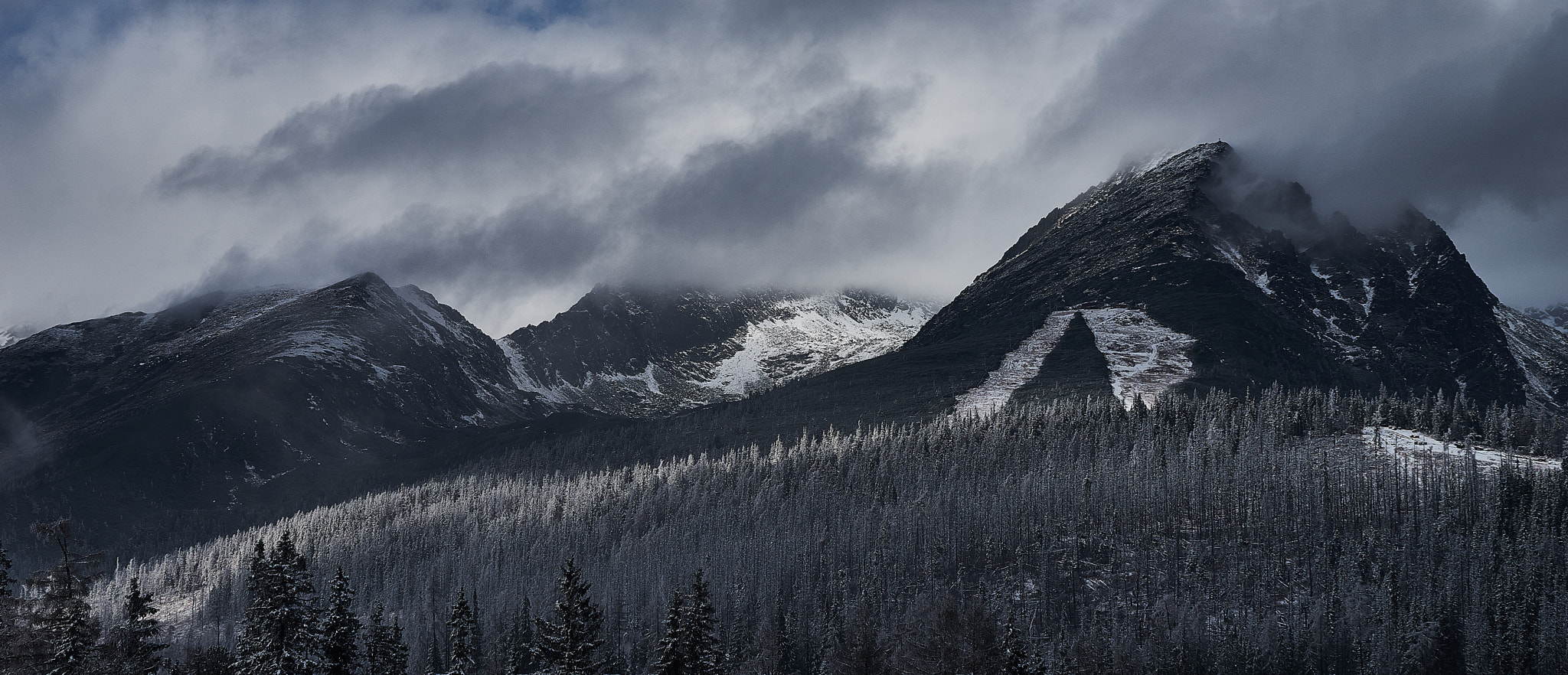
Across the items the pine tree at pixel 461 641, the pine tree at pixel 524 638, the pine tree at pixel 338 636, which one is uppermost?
the pine tree at pixel 338 636

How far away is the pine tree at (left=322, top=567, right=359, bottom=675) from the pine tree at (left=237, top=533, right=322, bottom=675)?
1654 millimetres

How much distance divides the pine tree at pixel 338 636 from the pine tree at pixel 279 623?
1654 mm

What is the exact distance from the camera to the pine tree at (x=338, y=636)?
195 feet

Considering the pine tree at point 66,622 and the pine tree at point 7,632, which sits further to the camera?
the pine tree at point 66,622

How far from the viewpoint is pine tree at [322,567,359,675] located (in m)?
59.6

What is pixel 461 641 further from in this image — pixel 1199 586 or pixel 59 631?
pixel 1199 586

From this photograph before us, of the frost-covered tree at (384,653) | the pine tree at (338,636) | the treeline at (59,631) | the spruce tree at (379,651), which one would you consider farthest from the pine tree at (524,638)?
the treeline at (59,631)

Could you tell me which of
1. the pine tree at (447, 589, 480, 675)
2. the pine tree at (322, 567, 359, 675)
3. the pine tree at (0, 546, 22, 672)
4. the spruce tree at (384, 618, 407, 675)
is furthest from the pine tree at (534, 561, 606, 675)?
the pine tree at (0, 546, 22, 672)

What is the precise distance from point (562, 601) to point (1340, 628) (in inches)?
4754

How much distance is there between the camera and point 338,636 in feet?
198

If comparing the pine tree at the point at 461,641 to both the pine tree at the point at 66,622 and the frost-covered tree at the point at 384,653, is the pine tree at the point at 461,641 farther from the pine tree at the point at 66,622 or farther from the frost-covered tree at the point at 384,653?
the pine tree at the point at 66,622

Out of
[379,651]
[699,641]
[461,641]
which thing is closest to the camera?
[699,641]

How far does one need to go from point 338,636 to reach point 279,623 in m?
4.76

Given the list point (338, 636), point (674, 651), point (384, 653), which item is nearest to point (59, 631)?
point (338, 636)
